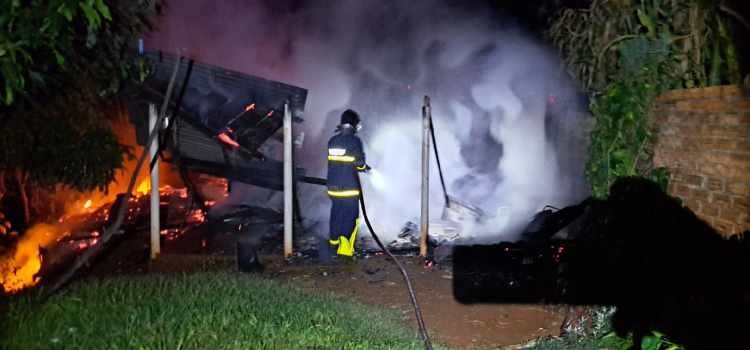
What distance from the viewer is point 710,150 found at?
14.1 feet

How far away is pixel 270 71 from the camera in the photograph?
1185 centimetres

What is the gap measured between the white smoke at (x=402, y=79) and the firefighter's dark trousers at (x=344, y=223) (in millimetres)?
2497

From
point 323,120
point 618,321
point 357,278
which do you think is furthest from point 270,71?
point 618,321

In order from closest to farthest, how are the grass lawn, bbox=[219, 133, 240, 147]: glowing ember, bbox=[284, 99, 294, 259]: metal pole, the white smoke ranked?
the grass lawn, bbox=[284, 99, 294, 259]: metal pole, bbox=[219, 133, 240, 147]: glowing ember, the white smoke

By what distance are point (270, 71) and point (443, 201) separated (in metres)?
5.04

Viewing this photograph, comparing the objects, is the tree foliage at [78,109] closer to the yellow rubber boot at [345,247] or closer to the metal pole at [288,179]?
the metal pole at [288,179]

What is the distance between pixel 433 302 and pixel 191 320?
8.79 feet

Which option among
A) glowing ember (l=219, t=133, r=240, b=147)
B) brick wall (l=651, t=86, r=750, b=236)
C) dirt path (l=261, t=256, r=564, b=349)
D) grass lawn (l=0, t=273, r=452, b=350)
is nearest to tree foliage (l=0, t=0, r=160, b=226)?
grass lawn (l=0, t=273, r=452, b=350)

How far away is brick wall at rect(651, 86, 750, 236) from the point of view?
155 inches

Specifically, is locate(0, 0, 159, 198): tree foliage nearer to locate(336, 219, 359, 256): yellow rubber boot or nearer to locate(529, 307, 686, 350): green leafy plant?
locate(336, 219, 359, 256): yellow rubber boot

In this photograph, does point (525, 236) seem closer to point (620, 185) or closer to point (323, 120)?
point (620, 185)

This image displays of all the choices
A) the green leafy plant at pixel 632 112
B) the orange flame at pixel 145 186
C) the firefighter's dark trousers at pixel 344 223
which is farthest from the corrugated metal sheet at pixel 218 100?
the orange flame at pixel 145 186

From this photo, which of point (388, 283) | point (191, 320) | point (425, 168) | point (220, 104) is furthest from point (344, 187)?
point (191, 320)

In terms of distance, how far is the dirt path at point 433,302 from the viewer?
473cm
